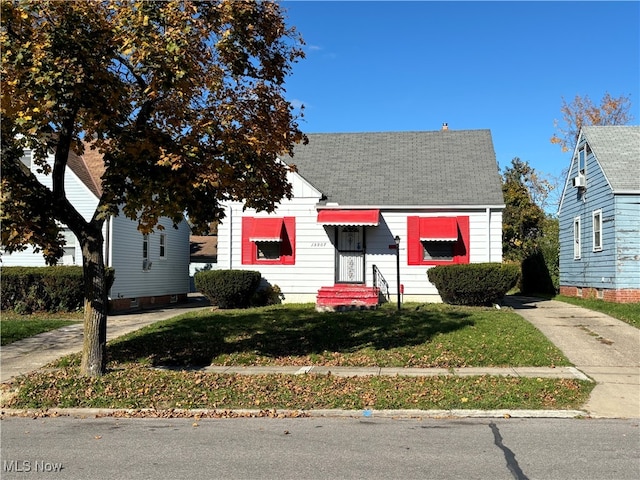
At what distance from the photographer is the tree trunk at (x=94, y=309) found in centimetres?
991

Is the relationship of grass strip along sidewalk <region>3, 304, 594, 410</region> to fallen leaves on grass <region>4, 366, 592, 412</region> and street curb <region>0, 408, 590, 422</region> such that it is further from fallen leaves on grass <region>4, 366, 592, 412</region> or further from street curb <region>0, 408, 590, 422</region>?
street curb <region>0, 408, 590, 422</region>

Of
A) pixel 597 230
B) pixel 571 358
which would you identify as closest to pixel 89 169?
pixel 571 358

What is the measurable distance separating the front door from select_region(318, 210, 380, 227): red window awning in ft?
2.45

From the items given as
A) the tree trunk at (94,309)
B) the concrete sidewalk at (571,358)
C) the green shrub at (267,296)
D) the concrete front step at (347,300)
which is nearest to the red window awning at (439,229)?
the concrete front step at (347,300)

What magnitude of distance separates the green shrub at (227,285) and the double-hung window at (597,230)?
40.3 feet

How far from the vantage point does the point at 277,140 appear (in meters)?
10.1

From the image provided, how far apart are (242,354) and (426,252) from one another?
908 centimetres

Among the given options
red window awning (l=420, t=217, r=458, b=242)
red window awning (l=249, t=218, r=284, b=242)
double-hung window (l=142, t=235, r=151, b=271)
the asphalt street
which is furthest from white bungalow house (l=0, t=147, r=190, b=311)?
the asphalt street

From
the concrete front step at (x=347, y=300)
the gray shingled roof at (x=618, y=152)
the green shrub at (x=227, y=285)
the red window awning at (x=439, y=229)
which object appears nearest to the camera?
the concrete front step at (x=347, y=300)

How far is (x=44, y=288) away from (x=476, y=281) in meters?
13.4

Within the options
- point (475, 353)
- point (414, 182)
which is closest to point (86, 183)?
point (414, 182)

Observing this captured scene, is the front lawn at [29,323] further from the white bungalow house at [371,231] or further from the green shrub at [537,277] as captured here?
the green shrub at [537,277]
